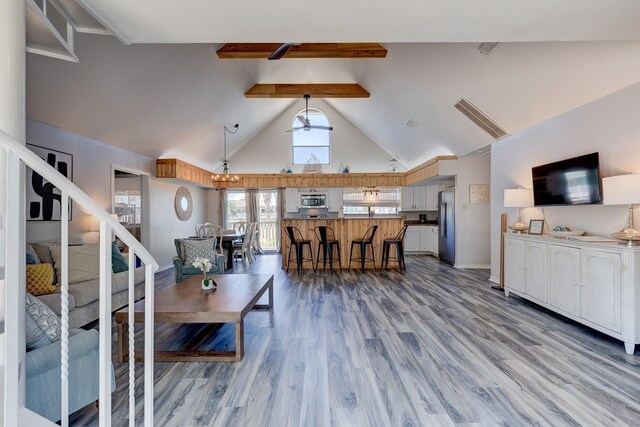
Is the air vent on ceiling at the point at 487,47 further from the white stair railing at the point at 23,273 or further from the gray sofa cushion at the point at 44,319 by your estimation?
the gray sofa cushion at the point at 44,319

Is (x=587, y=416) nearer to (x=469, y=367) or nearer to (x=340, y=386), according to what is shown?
(x=469, y=367)

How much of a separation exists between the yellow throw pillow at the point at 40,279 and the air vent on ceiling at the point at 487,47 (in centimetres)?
542

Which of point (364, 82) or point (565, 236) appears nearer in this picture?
point (565, 236)

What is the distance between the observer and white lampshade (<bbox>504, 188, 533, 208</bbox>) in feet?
14.8

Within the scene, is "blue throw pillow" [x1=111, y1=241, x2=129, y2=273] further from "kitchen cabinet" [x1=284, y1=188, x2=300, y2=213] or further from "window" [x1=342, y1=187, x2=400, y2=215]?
"window" [x1=342, y1=187, x2=400, y2=215]

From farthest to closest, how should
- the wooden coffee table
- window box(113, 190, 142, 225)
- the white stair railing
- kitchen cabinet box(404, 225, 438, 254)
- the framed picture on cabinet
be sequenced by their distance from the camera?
kitchen cabinet box(404, 225, 438, 254) < window box(113, 190, 142, 225) < the framed picture on cabinet < the wooden coffee table < the white stair railing

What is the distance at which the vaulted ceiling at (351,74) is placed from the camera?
217 centimetres

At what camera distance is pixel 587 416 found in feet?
6.25

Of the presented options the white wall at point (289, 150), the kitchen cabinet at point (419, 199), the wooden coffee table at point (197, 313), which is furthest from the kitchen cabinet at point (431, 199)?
the wooden coffee table at point (197, 313)

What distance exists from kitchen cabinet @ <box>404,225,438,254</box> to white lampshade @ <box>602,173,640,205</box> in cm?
580

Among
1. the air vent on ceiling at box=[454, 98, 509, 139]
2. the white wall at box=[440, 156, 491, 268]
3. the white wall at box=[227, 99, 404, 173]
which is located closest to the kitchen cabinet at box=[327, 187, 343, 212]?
the white wall at box=[227, 99, 404, 173]

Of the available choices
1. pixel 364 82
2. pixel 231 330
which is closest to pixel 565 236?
pixel 231 330

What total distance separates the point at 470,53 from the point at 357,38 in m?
2.33

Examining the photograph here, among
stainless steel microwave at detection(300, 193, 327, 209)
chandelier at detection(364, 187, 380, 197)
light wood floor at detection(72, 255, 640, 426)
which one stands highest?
chandelier at detection(364, 187, 380, 197)
